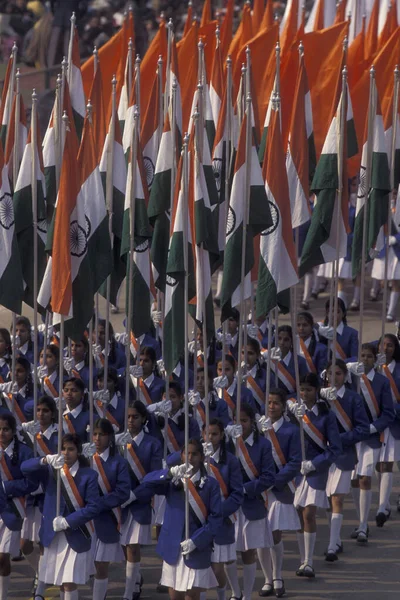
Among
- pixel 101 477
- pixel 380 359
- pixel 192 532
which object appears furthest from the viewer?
pixel 380 359

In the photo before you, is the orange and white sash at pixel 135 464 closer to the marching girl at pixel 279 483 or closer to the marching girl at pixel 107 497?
the marching girl at pixel 107 497

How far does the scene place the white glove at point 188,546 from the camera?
13609 millimetres

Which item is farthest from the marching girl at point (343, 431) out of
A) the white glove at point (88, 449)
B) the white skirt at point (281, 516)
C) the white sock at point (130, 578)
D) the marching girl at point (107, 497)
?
the white glove at point (88, 449)

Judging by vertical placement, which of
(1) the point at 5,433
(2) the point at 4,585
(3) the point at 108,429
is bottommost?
(2) the point at 4,585

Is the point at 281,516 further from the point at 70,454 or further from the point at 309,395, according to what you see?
the point at 70,454

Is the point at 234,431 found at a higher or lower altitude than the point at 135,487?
higher

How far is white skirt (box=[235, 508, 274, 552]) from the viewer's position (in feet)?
48.4

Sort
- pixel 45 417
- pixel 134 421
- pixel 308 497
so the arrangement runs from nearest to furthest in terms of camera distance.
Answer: pixel 134 421, pixel 45 417, pixel 308 497

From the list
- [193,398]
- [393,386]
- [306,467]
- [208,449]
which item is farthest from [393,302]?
[208,449]

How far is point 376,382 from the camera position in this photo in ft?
55.0

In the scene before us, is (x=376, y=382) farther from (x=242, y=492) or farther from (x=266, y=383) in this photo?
(x=242, y=492)

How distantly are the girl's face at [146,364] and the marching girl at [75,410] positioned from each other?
1.15 meters

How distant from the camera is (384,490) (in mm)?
16906

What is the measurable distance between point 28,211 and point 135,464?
2.88m
